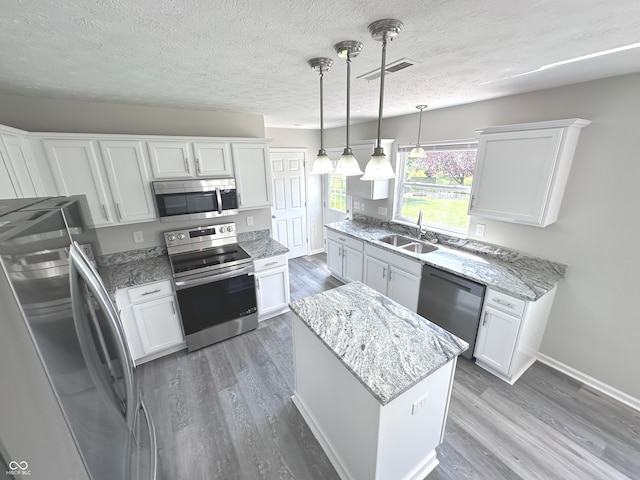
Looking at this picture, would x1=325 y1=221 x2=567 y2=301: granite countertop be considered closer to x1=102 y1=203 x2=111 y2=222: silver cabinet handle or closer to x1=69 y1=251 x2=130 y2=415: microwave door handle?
x1=69 y1=251 x2=130 y2=415: microwave door handle

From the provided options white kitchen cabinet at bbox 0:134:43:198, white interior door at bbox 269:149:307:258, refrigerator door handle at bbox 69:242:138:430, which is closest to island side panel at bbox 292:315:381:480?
refrigerator door handle at bbox 69:242:138:430

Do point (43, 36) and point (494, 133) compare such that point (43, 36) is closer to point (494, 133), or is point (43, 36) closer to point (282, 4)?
point (282, 4)

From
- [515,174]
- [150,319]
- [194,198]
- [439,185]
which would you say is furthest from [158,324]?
[515,174]

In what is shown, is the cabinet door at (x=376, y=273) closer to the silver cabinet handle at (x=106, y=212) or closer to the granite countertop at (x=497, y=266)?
the granite countertop at (x=497, y=266)

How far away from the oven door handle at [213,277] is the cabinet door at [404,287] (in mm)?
1715

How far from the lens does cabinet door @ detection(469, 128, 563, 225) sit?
2.07 metres

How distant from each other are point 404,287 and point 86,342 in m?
2.82

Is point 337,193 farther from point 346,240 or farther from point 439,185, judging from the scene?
point 439,185

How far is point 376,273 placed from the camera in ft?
11.1

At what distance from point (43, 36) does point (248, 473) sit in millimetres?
2648

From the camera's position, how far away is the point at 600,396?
2.15 m

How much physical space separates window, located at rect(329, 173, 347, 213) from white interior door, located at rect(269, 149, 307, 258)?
577 mm

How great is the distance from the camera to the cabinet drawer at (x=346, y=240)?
11.9 ft

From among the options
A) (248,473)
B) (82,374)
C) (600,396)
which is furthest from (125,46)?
(600,396)
